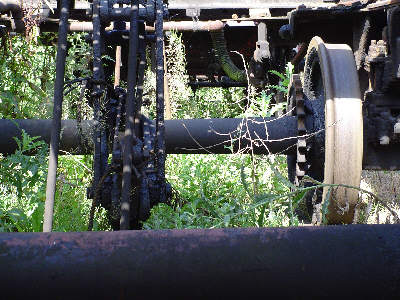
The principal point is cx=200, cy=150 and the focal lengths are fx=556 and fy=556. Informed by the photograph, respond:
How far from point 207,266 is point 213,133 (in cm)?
309

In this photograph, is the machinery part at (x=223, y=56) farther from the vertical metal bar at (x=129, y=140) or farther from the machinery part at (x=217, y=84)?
the vertical metal bar at (x=129, y=140)

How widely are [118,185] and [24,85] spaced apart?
3.79m

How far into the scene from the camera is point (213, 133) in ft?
13.6

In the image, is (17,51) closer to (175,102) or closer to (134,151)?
(175,102)

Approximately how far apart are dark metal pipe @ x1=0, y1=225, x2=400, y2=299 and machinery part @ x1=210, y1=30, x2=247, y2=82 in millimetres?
6796

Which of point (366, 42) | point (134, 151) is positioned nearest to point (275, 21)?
point (366, 42)

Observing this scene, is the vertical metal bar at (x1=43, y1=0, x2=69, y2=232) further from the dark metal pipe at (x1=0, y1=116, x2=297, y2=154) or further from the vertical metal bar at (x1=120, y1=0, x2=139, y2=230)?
the dark metal pipe at (x1=0, y1=116, x2=297, y2=154)

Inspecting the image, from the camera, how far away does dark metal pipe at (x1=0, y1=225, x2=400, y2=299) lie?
1048 mm

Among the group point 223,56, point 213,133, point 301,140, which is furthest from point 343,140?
point 223,56

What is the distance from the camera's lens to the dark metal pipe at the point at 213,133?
12.8ft

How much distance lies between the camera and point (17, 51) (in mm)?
5777

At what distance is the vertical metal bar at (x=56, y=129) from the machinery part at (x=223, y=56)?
5268mm

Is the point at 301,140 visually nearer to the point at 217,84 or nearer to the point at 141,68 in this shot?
the point at 141,68

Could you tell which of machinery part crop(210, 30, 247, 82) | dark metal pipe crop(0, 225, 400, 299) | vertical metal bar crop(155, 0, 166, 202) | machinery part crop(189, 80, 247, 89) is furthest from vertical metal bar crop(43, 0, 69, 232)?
machinery part crop(189, 80, 247, 89)
